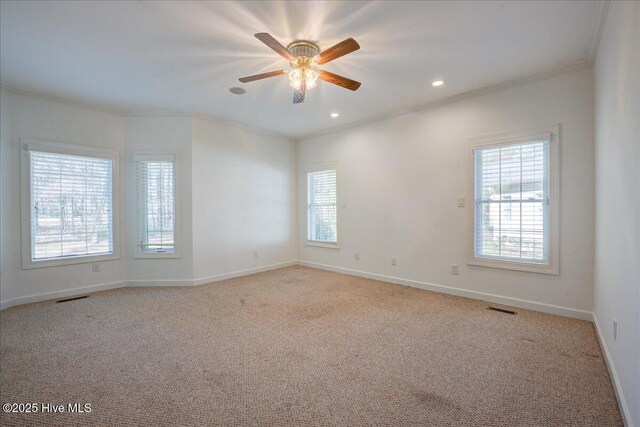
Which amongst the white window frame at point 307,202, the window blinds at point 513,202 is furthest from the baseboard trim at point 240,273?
the window blinds at point 513,202

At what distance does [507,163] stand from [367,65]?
212 cm

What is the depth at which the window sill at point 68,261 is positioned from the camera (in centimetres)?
378

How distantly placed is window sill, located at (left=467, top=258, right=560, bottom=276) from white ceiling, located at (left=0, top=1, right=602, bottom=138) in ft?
7.29

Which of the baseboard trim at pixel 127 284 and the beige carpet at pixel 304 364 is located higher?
the baseboard trim at pixel 127 284

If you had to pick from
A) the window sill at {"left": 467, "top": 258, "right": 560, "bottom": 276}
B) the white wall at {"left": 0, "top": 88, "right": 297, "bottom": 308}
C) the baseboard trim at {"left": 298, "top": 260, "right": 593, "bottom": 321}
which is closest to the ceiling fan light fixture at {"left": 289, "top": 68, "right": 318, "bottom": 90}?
the white wall at {"left": 0, "top": 88, "right": 297, "bottom": 308}

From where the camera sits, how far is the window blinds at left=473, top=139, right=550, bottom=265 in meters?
3.35

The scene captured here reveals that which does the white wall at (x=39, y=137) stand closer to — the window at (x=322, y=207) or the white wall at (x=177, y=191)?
the white wall at (x=177, y=191)

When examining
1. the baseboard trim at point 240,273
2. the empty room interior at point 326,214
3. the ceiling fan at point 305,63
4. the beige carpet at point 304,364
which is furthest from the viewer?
the baseboard trim at point 240,273

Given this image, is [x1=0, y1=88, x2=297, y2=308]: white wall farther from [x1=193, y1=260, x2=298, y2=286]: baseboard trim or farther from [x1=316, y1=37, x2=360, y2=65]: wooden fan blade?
[x1=316, y1=37, x2=360, y2=65]: wooden fan blade

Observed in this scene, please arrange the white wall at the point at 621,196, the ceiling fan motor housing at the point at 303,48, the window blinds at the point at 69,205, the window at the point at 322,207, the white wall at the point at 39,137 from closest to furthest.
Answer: the white wall at the point at 621,196 < the ceiling fan motor housing at the point at 303,48 < the white wall at the point at 39,137 < the window blinds at the point at 69,205 < the window at the point at 322,207

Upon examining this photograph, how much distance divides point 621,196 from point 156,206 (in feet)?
17.5

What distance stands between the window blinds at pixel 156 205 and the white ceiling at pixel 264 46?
1.05 meters

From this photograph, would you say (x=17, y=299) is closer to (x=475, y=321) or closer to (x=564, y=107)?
(x=475, y=321)

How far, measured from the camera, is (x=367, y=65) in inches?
121
